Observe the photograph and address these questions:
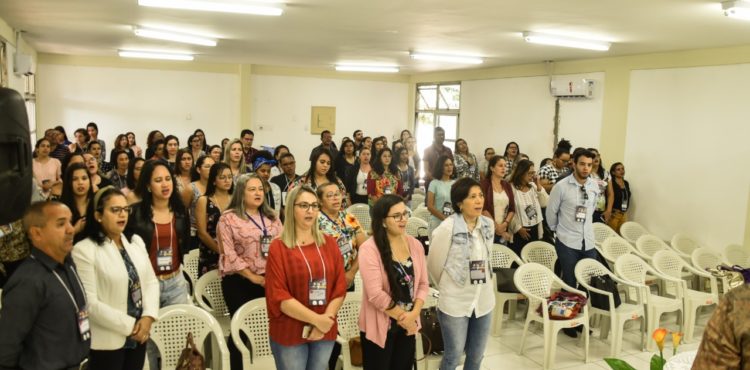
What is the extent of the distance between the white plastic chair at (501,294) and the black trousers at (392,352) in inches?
73.1

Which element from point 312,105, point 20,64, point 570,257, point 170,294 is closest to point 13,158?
point 170,294

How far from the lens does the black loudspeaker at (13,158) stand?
7.18 ft

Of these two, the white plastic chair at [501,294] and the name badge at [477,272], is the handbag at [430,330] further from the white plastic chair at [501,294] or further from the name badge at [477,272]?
the name badge at [477,272]

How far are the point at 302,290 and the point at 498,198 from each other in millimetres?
3301

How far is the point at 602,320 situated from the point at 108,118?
10.6m

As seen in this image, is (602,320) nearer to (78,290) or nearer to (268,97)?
(78,290)

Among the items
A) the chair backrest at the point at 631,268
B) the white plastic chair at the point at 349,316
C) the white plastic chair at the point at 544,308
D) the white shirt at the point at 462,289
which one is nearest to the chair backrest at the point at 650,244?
the chair backrest at the point at 631,268

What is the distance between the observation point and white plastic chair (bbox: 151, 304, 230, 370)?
3266mm

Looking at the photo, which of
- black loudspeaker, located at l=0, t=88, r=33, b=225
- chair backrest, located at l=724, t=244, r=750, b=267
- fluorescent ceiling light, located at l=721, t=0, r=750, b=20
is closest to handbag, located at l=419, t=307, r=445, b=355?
black loudspeaker, located at l=0, t=88, r=33, b=225

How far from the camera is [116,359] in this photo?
2.83 metres

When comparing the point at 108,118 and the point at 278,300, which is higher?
the point at 108,118

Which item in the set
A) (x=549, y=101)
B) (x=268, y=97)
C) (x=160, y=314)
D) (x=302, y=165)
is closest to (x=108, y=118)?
(x=268, y=97)

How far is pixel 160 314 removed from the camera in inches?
127

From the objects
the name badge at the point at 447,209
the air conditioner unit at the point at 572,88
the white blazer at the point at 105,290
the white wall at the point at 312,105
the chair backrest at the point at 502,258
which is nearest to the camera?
the white blazer at the point at 105,290
